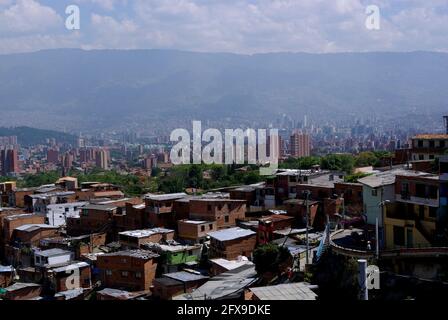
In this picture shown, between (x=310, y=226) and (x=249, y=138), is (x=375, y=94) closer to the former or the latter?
(x=249, y=138)

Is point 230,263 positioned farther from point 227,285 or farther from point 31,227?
Result: point 31,227

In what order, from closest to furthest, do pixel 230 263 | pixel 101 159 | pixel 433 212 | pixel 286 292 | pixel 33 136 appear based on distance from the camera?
1. pixel 286 292
2. pixel 433 212
3. pixel 230 263
4. pixel 101 159
5. pixel 33 136

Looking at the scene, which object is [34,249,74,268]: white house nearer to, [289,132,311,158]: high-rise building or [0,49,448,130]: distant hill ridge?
[289,132,311,158]: high-rise building

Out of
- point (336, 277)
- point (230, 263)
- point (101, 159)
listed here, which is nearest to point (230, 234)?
point (230, 263)

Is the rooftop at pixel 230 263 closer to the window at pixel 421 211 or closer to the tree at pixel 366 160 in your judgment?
the window at pixel 421 211
